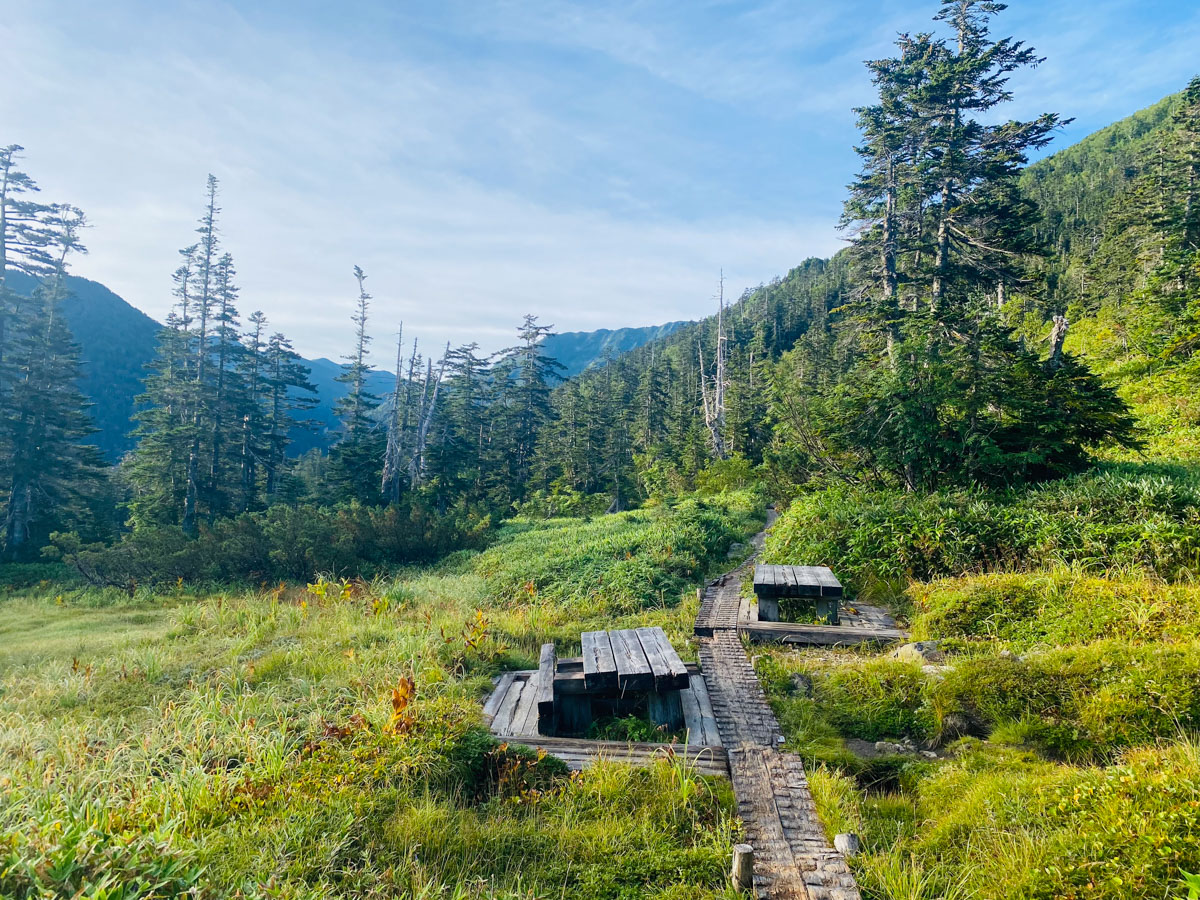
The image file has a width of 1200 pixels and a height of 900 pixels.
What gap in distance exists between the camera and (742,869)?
3027mm

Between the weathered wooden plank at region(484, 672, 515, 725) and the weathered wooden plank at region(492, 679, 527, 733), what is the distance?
4 cm

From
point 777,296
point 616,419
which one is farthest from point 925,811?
point 777,296

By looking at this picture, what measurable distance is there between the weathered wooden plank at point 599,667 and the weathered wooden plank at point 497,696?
103cm

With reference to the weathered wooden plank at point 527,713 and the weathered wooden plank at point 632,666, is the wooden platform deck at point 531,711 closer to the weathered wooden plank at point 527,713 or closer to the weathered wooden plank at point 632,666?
the weathered wooden plank at point 527,713

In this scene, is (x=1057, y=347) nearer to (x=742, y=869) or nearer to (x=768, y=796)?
(x=768, y=796)

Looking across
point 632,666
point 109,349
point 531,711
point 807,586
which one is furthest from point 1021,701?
point 109,349

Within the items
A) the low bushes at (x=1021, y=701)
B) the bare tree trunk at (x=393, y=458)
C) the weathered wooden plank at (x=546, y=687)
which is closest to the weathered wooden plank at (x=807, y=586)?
the low bushes at (x=1021, y=701)

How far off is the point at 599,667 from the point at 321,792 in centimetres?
233

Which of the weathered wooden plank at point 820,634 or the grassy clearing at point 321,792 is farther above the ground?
the weathered wooden plank at point 820,634

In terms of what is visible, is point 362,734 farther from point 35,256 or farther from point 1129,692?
point 35,256

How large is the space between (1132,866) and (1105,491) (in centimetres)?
799

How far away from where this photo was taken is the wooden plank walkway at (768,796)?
3.08m

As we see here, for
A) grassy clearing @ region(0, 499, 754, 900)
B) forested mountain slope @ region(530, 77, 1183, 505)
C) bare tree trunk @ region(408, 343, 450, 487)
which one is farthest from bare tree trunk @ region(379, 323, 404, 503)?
grassy clearing @ region(0, 499, 754, 900)

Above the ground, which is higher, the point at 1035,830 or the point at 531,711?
the point at 1035,830
